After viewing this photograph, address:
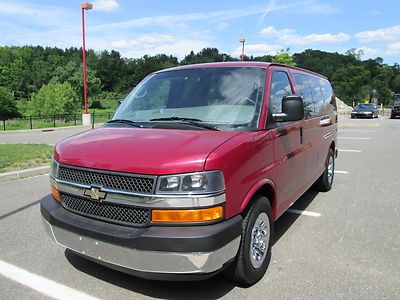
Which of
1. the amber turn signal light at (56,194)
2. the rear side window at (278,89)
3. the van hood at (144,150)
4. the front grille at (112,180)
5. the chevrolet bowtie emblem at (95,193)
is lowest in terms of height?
the amber turn signal light at (56,194)

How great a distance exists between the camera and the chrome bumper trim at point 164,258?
9.09 feet

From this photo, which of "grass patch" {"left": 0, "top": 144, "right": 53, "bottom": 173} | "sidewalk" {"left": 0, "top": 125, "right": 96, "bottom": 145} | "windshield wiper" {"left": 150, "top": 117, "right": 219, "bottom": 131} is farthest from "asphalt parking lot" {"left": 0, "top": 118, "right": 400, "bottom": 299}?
"sidewalk" {"left": 0, "top": 125, "right": 96, "bottom": 145}

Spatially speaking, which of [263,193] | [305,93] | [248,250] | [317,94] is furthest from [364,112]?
[248,250]

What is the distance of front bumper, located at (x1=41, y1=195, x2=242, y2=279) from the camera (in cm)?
276

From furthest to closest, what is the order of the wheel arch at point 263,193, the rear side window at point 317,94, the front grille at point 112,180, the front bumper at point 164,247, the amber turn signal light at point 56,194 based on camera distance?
the rear side window at point 317,94, the amber turn signal light at point 56,194, the wheel arch at point 263,193, the front grille at point 112,180, the front bumper at point 164,247

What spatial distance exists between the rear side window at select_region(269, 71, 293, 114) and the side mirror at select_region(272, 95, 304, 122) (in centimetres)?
12

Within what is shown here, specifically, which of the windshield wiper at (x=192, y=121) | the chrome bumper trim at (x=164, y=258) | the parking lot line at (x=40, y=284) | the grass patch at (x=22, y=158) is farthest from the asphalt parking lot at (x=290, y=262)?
the grass patch at (x=22, y=158)

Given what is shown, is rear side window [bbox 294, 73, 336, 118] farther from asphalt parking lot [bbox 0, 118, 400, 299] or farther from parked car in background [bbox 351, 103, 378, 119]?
parked car in background [bbox 351, 103, 378, 119]

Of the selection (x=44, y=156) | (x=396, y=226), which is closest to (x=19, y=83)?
(x=44, y=156)

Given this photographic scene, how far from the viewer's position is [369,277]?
362 centimetres

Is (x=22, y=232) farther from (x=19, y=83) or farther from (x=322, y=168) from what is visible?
(x=19, y=83)

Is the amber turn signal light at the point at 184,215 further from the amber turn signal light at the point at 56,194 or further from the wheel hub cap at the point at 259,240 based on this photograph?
the amber turn signal light at the point at 56,194

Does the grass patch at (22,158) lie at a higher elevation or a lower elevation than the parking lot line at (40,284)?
higher

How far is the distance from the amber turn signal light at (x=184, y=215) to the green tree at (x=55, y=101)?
58.5 m
